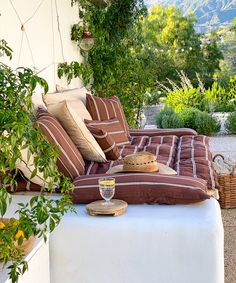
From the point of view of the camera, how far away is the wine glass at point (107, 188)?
8.15 feet

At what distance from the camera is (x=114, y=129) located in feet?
13.9

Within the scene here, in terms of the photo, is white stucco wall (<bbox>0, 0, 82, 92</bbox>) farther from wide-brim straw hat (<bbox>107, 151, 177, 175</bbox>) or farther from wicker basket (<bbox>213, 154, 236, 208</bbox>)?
wicker basket (<bbox>213, 154, 236, 208</bbox>)

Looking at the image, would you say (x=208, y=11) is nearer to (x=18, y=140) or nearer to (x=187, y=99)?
(x=187, y=99)

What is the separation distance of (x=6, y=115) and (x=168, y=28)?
12.8 meters

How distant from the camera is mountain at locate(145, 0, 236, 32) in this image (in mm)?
13711

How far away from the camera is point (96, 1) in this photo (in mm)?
5941

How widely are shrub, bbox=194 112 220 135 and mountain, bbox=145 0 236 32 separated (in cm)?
566

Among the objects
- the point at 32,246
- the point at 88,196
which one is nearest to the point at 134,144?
the point at 88,196

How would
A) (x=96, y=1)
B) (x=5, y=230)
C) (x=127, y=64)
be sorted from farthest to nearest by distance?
(x=127, y=64), (x=96, y=1), (x=5, y=230)

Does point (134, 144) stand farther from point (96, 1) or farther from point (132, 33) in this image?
point (132, 33)

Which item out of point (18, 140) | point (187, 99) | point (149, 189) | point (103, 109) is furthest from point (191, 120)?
point (18, 140)

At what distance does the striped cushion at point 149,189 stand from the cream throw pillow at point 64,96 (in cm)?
130

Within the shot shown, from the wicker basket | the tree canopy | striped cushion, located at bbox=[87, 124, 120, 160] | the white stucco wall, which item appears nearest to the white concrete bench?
striped cushion, located at bbox=[87, 124, 120, 160]

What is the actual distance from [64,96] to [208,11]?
44.3ft
